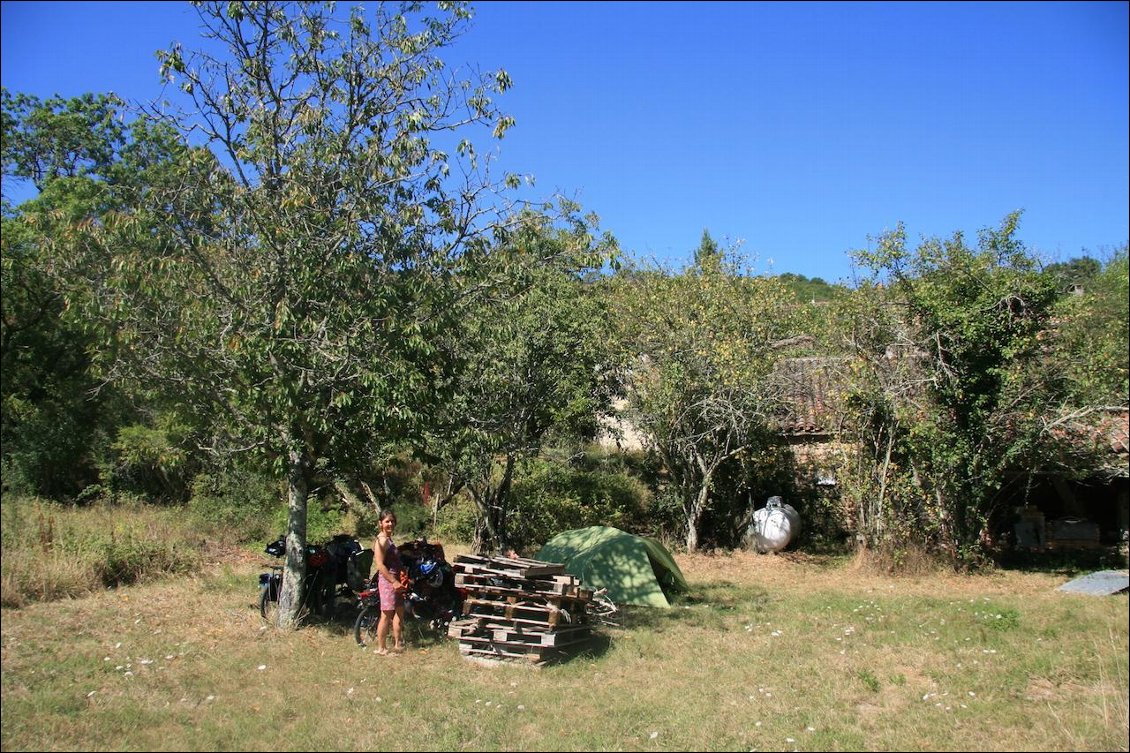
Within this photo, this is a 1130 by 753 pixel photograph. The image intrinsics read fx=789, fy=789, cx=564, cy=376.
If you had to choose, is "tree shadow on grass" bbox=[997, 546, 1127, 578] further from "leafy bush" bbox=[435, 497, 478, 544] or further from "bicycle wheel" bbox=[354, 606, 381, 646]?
"bicycle wheel" bbox=[354, 606, 381, 646]

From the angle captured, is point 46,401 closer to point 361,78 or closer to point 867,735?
point 361,78

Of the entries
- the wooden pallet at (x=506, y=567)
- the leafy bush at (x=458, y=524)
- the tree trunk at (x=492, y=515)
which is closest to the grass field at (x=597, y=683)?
the wooden pallet at (x=506, y=567)

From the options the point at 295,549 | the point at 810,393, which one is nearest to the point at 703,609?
the point at 295,549

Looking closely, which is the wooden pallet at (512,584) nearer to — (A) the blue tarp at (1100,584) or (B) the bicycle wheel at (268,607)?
(B) the bicycle wheel at (268,607)

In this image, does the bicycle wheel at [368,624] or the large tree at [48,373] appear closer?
the bicycle wheel at [368,624]

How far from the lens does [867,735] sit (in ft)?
20.2

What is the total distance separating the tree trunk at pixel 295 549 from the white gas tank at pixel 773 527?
1013 centimetres

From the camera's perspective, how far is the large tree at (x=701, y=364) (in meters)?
15.5

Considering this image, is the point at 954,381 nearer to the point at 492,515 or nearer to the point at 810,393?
the point at 810,393

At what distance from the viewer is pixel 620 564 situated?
38.9 feet

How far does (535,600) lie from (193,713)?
141 inches

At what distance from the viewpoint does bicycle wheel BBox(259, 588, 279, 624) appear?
9.22m

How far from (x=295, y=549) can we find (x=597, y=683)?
3816 mm

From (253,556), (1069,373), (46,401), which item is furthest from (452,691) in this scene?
(46,401)
